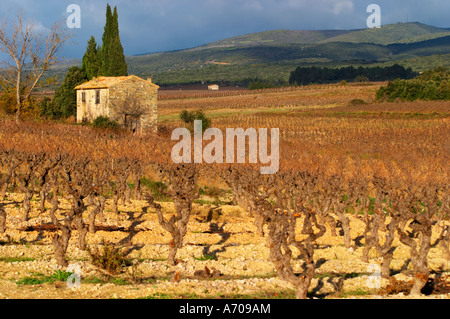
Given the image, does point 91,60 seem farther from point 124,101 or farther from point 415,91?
point 415,91

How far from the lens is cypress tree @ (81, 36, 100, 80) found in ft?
154

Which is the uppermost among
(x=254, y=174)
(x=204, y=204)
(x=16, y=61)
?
(x=16, y=61)

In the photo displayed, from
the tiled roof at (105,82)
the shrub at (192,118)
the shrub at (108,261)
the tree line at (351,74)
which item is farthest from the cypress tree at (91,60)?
the tree line at (351,74)

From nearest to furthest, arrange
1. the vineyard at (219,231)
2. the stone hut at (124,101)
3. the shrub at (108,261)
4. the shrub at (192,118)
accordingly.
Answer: the vineyard at (219,231), the shrub at (108,261), the stone hut at (124,101), the shrub at (192,118)

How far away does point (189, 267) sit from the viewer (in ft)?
36.8

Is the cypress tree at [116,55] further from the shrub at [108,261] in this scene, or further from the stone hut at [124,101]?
the shrub at [108,261]

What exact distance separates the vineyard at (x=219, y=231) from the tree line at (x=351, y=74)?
118249mm

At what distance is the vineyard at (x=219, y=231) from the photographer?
9.73 metres

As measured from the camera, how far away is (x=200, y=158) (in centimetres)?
2670

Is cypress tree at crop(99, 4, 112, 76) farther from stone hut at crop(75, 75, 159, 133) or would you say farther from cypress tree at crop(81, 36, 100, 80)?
stone hut at crop(75, 75, 159, 133)

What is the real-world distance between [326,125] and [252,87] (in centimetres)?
7848

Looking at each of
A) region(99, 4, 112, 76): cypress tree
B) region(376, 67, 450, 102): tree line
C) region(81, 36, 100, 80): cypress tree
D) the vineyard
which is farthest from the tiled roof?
region(376, 67, 450, 102): tree line
